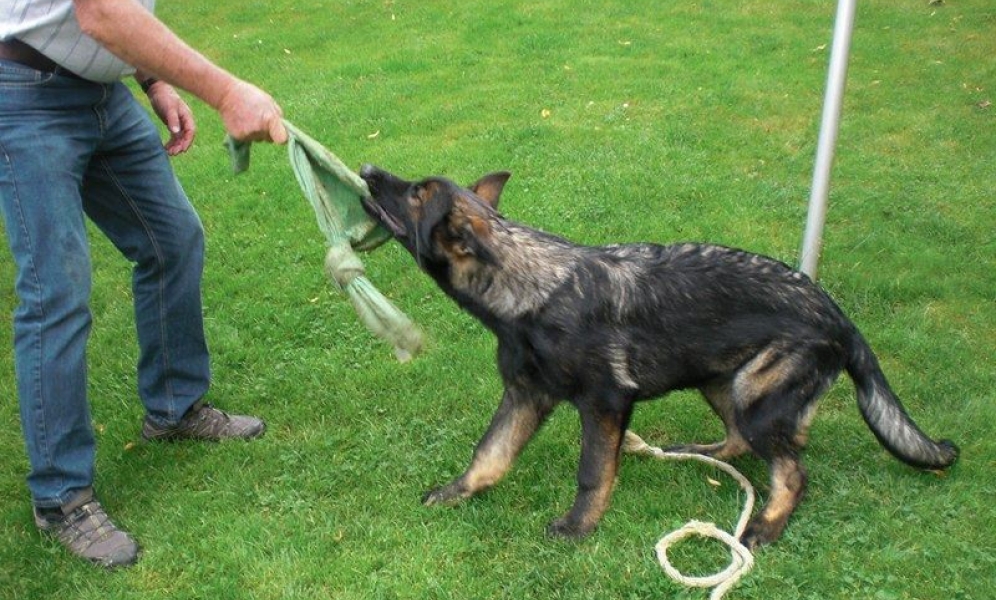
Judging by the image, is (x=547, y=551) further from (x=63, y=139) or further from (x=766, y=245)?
(x=766, y=245)

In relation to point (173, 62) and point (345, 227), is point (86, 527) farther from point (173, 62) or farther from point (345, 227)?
point (173, 62)

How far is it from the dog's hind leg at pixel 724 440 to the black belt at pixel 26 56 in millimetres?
2964

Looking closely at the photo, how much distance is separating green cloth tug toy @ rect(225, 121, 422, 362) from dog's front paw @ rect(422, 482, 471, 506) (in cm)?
78

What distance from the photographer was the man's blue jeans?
3.32 meters

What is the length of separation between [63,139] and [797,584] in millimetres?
3290

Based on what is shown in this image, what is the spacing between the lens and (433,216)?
349 cm

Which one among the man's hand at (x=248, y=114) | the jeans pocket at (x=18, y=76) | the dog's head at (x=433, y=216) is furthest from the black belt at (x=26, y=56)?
the dog's head at (x=433, y=216)

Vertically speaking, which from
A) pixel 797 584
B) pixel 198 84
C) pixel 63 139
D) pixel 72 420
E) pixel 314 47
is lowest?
pixel 314 47

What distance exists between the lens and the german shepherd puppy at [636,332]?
142 inches

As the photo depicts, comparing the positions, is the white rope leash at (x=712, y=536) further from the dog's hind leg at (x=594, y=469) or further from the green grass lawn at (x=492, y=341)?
the dog's hind leg at (x=594, y=469)

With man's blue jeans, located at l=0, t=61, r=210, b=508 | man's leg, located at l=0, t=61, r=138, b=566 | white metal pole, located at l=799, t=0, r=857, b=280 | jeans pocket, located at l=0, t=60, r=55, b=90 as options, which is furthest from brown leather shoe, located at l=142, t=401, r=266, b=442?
white metal pole, located at l=799, t=0, r=857, b=280

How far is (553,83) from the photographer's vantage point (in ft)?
32.0

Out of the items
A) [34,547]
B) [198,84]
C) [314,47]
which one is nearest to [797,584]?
[198,84]

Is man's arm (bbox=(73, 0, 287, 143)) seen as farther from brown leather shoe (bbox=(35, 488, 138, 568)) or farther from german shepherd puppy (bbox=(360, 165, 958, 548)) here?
brown leather shoe (bbox=(35, 488, 138, 568))
